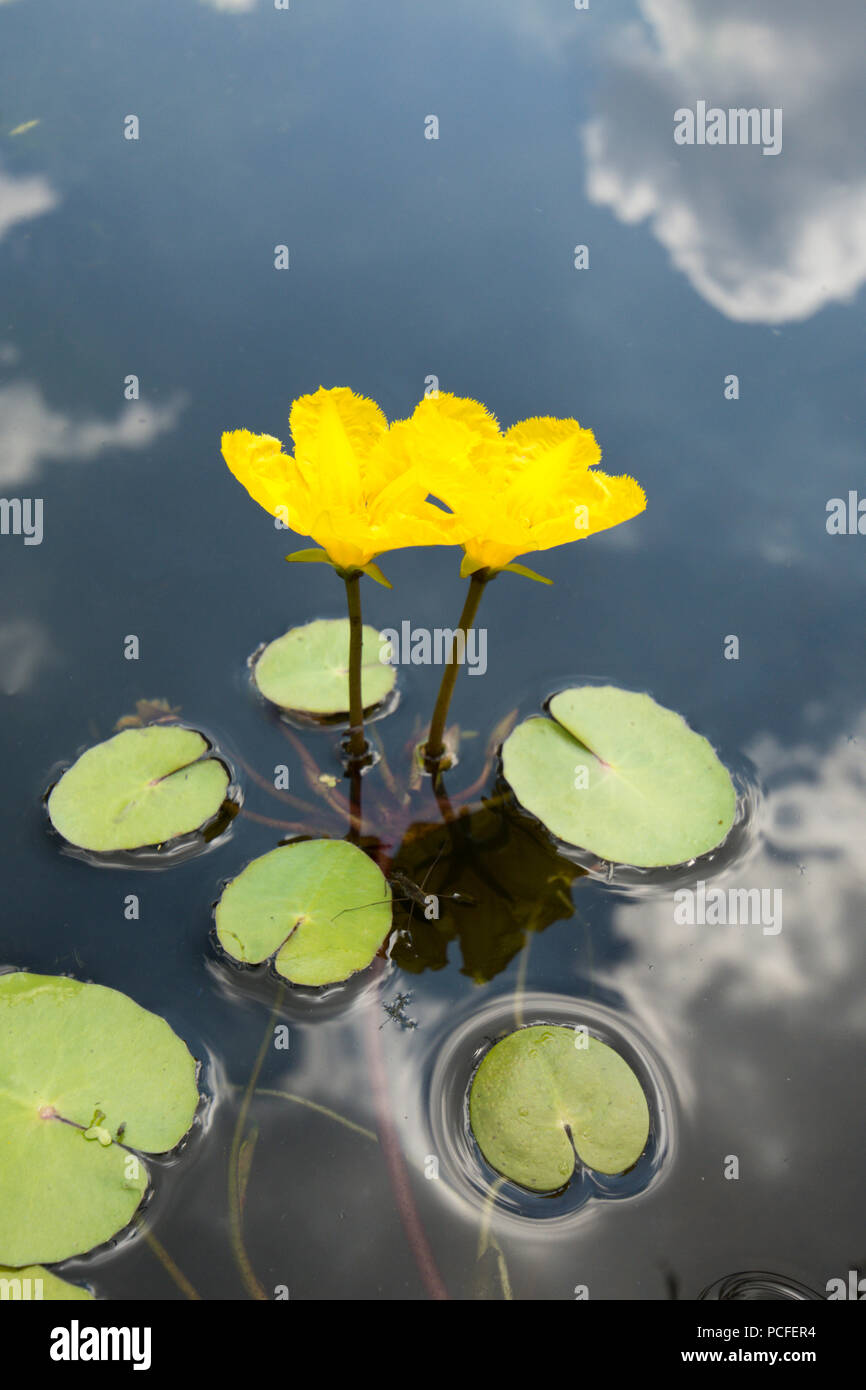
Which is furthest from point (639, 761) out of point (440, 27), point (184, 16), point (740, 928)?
point (184, 16)

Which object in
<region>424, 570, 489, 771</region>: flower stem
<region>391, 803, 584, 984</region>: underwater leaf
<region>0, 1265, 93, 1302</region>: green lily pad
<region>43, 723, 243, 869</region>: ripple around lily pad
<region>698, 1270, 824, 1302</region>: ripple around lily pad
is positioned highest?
<region>424, 570, 489, 771</region>: flower stem

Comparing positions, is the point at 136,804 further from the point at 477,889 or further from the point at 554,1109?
the point at 554,1109

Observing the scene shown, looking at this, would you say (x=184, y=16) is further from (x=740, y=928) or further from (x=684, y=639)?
(x=740, y=928)

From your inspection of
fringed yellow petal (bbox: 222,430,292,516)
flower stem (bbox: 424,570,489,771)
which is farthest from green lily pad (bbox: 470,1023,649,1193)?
fringed yellow petal (bbox: 222,430,292,516)

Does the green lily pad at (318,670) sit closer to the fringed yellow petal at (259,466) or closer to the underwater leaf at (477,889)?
the underwater leaf at (477,889)

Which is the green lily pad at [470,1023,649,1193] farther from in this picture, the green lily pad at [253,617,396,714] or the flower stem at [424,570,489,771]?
the green lily pad at [253,617,396,714]

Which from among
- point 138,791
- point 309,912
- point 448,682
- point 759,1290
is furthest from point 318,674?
point 759,1290
